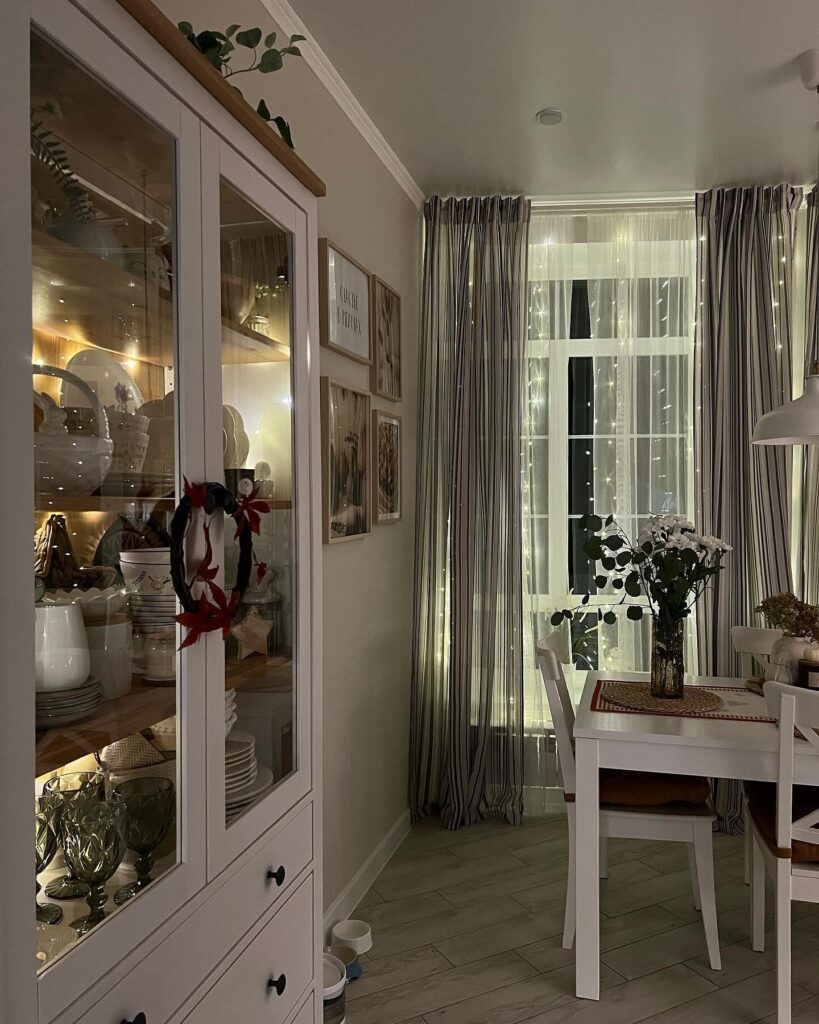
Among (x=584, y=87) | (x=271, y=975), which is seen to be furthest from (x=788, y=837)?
(x=584, y=87)

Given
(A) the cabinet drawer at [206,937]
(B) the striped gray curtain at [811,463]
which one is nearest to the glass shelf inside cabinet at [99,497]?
(A) the cabinet drawer at [206,937]

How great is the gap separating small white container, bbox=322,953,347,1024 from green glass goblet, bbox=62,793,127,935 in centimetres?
133

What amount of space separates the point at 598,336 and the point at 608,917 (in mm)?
2427

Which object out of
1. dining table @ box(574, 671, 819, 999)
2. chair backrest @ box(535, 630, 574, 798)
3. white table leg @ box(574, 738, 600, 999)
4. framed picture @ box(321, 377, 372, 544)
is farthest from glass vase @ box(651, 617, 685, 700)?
framed picture @ box(321, 377, 372, 544)

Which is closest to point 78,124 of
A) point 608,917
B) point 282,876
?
point 282,876

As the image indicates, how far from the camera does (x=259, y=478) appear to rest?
56.8 inches

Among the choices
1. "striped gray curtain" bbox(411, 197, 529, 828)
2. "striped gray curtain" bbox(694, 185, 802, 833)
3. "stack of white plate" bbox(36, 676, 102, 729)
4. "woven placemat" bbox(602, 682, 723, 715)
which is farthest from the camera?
"striped gray curtain" bbox(411, 197, 529, 828)

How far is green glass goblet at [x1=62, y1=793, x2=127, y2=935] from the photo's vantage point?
1.00 meters

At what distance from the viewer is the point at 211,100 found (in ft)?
4.03

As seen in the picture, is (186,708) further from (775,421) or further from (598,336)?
(598,336)

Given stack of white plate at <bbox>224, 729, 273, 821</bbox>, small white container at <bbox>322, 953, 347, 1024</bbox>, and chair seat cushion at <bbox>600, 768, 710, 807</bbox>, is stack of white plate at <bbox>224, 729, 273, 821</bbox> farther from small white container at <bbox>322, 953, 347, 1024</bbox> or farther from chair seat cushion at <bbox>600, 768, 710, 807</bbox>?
chair seat cushion at <bbox>600, 768, 710, 807</bbox>

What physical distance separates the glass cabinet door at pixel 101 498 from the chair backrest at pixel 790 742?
5.42 ft

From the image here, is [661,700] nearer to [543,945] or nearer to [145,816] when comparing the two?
[543,945]

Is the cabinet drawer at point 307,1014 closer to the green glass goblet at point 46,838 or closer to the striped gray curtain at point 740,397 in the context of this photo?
the green glass goblet at point 46,838
